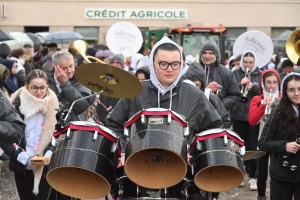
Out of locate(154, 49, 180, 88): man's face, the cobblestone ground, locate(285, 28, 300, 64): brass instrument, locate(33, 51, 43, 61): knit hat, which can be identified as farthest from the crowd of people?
locate(33, 51, 43, 61): knit hat

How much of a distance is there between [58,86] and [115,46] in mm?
9939

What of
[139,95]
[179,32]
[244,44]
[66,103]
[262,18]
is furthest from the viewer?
[262,18]

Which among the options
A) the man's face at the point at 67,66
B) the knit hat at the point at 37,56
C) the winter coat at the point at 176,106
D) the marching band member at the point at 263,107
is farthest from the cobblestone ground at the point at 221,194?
the knit hat at the point at 37,56

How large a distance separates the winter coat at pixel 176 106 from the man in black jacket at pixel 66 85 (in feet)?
6.51

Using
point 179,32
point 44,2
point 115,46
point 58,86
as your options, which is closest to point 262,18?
point 44,2

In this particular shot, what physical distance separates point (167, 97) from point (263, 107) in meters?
4.40

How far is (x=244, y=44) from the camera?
15227 millimetres

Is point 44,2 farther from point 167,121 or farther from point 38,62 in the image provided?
point 167,121

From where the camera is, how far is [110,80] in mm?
5000

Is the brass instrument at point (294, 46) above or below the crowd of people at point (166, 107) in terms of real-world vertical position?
above

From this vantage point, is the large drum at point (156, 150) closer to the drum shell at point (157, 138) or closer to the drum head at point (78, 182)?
the drum shell at point (157, 138)

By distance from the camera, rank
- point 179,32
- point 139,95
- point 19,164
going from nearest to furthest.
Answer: point 139,95, point 19,164, point 179,32

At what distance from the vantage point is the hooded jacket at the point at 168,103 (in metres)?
4.97

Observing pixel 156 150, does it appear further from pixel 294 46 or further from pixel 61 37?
pixel 61 37
